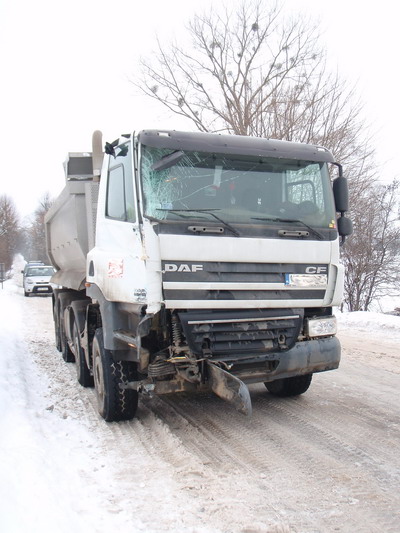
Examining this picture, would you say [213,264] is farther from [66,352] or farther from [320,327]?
[66,352]

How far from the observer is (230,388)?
14.2 feet

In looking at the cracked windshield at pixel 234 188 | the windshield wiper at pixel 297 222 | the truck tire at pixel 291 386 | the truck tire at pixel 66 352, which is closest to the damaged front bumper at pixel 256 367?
the truck tire at pixel 291 386

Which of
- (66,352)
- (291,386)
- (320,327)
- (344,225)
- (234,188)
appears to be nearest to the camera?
(234,188)

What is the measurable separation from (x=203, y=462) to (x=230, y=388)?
65 centimetres

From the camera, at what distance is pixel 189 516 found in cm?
331

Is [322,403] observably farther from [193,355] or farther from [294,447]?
[193,355]

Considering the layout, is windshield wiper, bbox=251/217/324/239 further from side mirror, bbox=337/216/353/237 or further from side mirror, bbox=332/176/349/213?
side mirror, bbox=332/176/349/213

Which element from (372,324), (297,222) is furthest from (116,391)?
(372,324)

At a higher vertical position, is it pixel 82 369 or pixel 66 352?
pixel 82 369

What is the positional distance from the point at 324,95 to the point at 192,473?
53.5ft

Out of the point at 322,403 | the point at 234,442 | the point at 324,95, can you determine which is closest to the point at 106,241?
the point at 234,442

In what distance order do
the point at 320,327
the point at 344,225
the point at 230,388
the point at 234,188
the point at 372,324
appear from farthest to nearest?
the point at 372,324, the point at 344,225, the point at 320,327, the point at 234,188, the point at 230,388

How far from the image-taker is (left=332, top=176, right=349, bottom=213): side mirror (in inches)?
215

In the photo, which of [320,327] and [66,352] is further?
[66,352]
